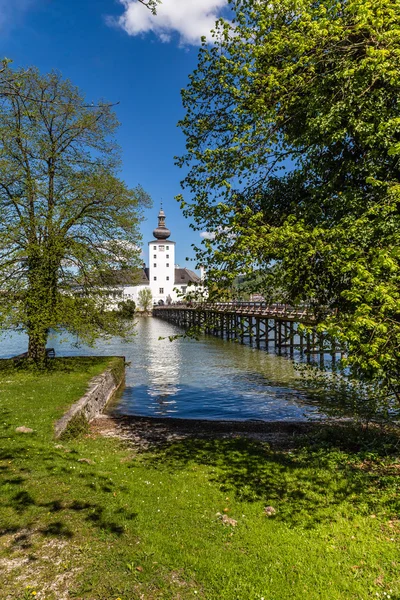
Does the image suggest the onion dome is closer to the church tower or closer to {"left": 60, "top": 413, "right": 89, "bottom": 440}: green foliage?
the church tower

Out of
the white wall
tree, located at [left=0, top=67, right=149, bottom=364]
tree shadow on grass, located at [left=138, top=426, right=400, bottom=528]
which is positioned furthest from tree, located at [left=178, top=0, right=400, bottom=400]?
the white wall

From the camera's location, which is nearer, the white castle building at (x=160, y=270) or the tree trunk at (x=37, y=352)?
the tree trunk at (x=37, y=352)

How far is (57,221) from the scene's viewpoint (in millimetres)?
15977

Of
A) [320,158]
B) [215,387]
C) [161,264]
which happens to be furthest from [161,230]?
[320,158]

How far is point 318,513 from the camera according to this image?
6004mm

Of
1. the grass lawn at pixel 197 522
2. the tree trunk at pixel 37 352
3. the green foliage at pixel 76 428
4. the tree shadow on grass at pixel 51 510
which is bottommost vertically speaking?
the green foliage at pixel 76 428

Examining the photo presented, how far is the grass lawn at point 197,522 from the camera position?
14.3 ft

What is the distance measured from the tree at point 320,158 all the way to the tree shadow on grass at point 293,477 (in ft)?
6.09

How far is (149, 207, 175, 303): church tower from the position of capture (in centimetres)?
10800

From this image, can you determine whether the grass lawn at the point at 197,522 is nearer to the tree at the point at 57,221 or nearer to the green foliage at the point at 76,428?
the green foliage at the point at 76,428

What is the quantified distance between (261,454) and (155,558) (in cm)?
448

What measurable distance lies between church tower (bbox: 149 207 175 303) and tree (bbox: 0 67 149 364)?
9016 cm

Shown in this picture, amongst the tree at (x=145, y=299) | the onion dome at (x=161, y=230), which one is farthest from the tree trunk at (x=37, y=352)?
the onion dome at (x=161, y=230)

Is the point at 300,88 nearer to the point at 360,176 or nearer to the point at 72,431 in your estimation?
the point at 360,176
